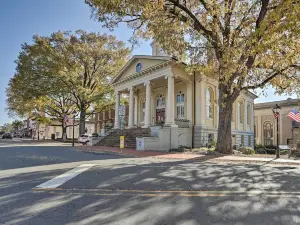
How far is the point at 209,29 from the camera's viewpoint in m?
14.8

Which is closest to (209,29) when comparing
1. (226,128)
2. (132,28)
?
(132,28)

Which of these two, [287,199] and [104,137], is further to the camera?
[104,137]

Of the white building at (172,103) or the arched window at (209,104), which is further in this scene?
the arched window at (209,104)

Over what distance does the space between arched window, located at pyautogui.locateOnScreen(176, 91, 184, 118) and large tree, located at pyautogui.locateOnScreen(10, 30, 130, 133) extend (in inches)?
502

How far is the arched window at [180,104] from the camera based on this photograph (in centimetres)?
2295

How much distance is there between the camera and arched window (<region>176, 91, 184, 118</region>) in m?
23.0

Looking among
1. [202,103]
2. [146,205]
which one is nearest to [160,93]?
[202,103]

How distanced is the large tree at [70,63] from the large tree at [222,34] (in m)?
18.1

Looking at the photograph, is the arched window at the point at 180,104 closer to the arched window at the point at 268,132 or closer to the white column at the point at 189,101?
the white column at the point at 189,101

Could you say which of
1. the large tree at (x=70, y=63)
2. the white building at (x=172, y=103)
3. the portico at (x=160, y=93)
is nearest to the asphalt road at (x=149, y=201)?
the white building at (x=172, y=103)

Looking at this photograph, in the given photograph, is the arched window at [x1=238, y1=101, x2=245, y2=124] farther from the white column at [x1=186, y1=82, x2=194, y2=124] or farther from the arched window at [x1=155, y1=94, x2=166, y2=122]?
the arched window at [x1=155, y1=94, x2=166, y2=122]

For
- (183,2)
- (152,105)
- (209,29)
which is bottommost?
(152,105)

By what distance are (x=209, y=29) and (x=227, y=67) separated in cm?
401

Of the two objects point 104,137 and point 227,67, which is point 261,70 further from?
point 104,137
